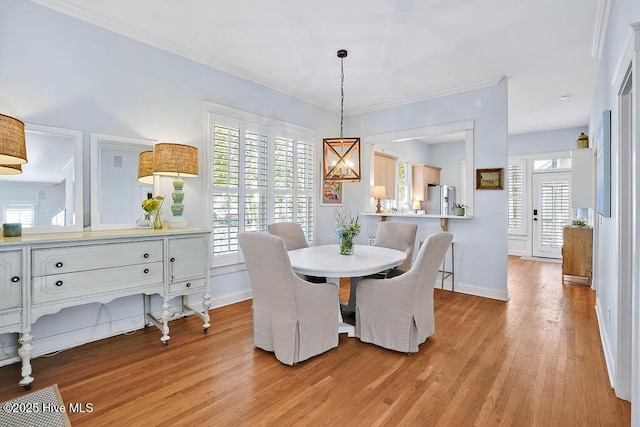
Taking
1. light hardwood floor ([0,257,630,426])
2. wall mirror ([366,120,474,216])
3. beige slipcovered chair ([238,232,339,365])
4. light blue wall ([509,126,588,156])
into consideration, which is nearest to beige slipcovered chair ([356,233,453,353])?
light hardwood floor ([0,257,630,426])

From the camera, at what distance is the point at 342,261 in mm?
2834

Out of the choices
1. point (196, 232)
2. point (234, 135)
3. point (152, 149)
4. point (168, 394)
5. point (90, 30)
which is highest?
point (90, 30)

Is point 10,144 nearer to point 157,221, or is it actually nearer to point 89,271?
point 89,271

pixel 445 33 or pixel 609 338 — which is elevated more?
pixel 445 33

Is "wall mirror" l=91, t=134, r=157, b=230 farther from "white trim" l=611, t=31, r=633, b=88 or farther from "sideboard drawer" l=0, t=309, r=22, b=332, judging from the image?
"white trim" l=611, t=31, r=633, b=88

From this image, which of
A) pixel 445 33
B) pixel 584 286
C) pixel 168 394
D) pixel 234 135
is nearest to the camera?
pixel 168 394

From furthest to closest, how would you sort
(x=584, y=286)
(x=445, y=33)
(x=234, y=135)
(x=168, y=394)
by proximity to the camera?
(x=584, y=286) < (x=234, y=135) < (x=445, y=33) < (x=168, y=394)

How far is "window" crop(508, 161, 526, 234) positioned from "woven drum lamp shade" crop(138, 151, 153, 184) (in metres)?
7.13

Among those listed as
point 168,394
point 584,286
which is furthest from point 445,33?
point 584,286

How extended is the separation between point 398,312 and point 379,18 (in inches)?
97.6

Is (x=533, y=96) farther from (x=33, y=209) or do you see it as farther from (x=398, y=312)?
(x=33, y=209)

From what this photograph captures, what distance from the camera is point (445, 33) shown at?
3021 millimetres

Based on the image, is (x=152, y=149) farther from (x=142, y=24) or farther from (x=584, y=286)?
(x=584, y=286)

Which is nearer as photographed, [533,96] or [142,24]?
[142,24]
